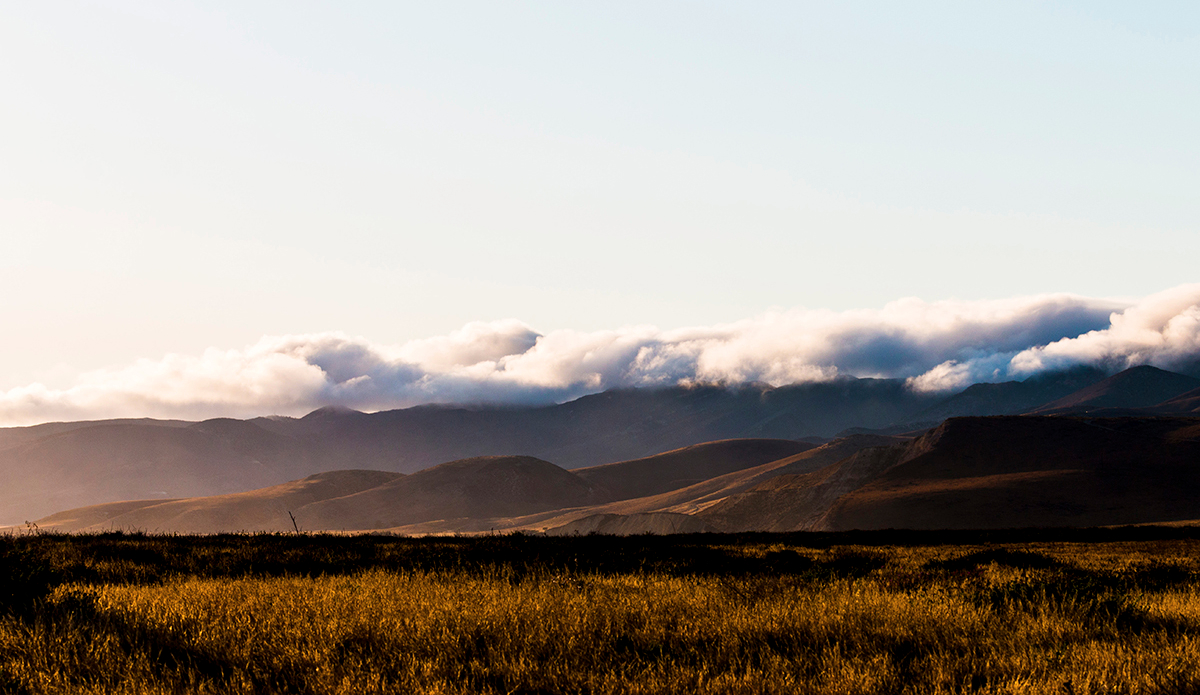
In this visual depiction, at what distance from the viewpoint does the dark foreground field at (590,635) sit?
5.90 meters

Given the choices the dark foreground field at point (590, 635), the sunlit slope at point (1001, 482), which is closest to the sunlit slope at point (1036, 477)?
the sunlit slope at point (1001, 482)

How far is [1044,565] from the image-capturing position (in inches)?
668

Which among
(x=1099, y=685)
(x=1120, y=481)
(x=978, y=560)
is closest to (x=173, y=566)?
(x=1099, y=685)

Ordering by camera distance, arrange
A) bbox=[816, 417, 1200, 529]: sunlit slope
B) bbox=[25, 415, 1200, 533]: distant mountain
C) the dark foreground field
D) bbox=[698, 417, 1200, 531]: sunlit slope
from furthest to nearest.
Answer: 1. bbox=[25, 415, 1200, 533]: distant mountain
2. bbox=[698, 417, 1200, 531]: sunlit slope
3. bbox=[816, 417, 1200, 529]: sunlit slope
4. the dark foreground field

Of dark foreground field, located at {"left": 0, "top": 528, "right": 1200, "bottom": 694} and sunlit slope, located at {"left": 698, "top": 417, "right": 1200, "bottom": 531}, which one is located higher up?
dark foreground field, located at {"left": 0, "top": 528, "right": 1200, "bottom": 694}

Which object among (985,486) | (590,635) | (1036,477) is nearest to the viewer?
(590,635)

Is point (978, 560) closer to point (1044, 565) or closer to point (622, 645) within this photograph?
point (1044, 565)

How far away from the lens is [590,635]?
23.5 ft

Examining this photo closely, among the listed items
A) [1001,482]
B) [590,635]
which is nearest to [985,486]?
[1001,482]

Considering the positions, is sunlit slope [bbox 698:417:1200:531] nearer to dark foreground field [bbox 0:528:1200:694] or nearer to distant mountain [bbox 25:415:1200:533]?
distant mountain [bbox 25:415:1200:533]

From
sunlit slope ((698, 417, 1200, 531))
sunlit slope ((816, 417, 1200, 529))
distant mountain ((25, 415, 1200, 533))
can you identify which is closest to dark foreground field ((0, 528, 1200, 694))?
distant mountain ((25, 415, 1200, 533))

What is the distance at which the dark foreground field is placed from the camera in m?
5.90

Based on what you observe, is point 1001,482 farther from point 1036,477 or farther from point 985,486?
point 1036,477

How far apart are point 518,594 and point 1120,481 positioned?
148m
